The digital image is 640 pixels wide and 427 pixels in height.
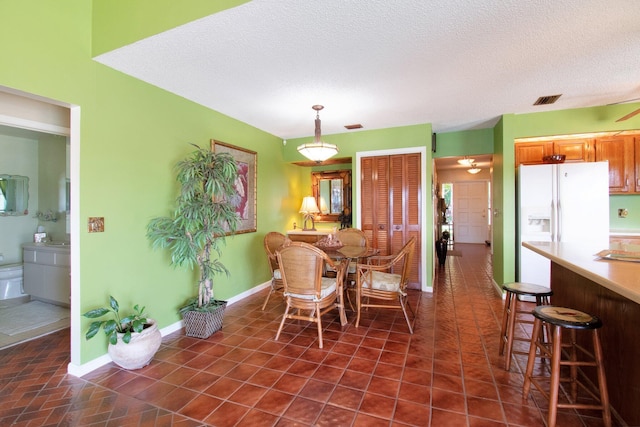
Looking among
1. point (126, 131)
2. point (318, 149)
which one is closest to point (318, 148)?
point (318, 149)

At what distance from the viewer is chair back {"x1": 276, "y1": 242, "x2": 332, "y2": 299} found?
258 cm

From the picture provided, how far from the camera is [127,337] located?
7.13ft

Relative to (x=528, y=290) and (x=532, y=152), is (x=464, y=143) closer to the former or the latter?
(x=532, y=152)

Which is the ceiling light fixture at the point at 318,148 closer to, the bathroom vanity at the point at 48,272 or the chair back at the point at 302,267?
the chair back at the point at 302,267

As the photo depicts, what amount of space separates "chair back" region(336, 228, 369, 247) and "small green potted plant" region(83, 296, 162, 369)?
8.19 ft

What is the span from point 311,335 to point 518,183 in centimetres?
343

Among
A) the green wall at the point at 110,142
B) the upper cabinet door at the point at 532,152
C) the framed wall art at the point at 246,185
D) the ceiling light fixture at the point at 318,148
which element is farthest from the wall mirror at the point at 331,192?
the upper cabinet door at the point at 532,152

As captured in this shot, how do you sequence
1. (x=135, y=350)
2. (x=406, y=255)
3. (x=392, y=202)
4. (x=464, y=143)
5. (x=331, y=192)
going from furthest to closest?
(x=331, y=192)
(x=464, y=143)
(x=392, y=202)
(x=406, y=255)
(x=135, y=350)

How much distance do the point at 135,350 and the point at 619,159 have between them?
5955 millimetres

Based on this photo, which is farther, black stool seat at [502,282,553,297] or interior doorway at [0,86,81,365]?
interior doorway at [0,86,81,365]

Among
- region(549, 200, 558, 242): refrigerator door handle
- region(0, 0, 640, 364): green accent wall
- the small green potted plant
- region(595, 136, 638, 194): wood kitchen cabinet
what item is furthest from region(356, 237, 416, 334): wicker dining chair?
region(595, 136, 638, 194): wood kitchen cabinet

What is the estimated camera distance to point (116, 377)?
2199 mm

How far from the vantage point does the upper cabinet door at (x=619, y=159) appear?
146 inches

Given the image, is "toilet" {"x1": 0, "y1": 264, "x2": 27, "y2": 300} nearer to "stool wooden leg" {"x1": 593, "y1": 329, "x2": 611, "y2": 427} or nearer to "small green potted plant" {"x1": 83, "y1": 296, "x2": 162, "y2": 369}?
"small green potted plant" {"x1": 83, "y1": 296, "x2": 162, "y2": 369}
